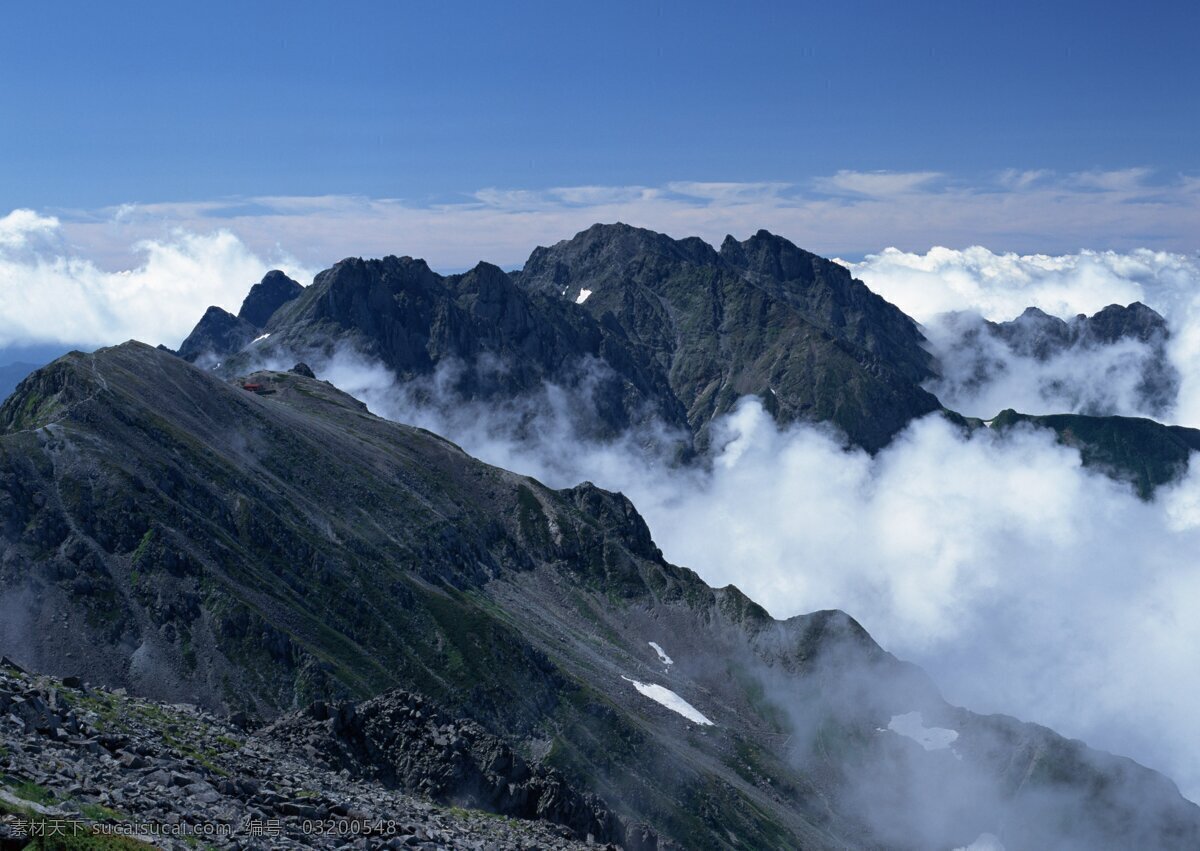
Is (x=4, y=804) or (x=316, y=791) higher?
(x=4, y=804)

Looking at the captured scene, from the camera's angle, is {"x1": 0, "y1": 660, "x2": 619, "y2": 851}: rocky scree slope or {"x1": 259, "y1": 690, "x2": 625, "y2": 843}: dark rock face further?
{"x1": 259, "y1": 690, "x2": 625, "y2": 843}: dark rock face

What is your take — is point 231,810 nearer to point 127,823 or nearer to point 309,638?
point 127,823

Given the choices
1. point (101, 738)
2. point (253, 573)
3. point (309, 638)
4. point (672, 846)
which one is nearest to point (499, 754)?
point (672, 846)

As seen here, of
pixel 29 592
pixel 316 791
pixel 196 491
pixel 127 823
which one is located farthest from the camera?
pixel 196 491

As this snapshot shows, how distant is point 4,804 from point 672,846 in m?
114

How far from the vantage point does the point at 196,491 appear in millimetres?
199625

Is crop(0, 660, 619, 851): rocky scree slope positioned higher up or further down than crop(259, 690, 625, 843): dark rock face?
higher up

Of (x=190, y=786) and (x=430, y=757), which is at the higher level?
(x=190, y=786)

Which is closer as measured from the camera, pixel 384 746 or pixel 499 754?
pixel 384 746

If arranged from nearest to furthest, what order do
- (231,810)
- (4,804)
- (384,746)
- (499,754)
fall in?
(4,804)
(231,810)
(384,746)
(499,754)

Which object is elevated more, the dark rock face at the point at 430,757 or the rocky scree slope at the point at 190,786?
the rocky scree slope at the point at 190,786

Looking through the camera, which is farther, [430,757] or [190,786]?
[430,757]

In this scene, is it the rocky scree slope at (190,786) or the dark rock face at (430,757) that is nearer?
the rocky scree slope at (190,786)

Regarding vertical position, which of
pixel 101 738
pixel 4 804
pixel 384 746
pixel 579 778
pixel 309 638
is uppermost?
pixel 4 804
